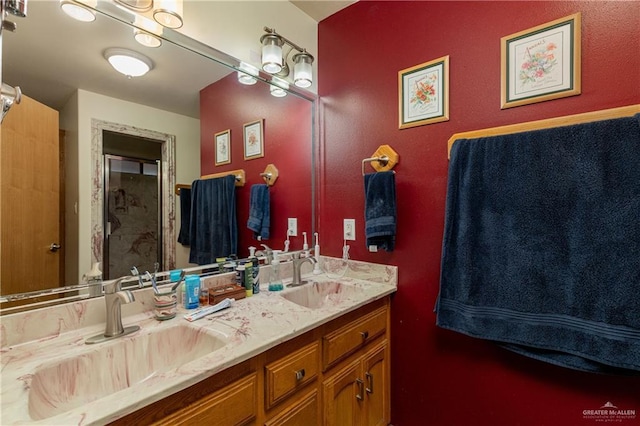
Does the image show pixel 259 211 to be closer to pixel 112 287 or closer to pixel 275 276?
pixel 275 276

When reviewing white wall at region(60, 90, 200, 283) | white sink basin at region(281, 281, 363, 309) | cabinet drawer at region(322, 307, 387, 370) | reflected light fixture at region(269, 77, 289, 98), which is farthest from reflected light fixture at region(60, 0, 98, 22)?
cabinet drawer at region(322, 307, 387, 370)

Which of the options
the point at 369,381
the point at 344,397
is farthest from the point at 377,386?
the point at 344,397

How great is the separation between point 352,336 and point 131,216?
1.08 m

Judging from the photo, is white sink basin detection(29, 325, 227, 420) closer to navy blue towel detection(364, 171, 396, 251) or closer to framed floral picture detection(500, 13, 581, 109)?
navy blue towel detection(364, 171, 396, 251)

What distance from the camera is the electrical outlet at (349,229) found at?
1.73 m

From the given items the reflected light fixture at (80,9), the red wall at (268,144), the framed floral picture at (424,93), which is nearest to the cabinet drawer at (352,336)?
the red wall at (268,144)

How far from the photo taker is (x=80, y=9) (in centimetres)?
100

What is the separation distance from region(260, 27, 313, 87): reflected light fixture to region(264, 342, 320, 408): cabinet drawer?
141 cm

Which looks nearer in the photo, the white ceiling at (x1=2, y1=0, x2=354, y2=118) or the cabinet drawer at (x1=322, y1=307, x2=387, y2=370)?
the white ceiling at (x1=2, y1=0, x2=354, y2=118)

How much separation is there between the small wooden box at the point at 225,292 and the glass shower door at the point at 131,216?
0.27 metres

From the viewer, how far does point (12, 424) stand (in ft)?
1.85

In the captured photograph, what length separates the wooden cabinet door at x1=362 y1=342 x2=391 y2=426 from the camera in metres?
1.36

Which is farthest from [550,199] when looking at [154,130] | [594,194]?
[154,130]

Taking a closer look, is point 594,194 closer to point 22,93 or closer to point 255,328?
point 255,328
